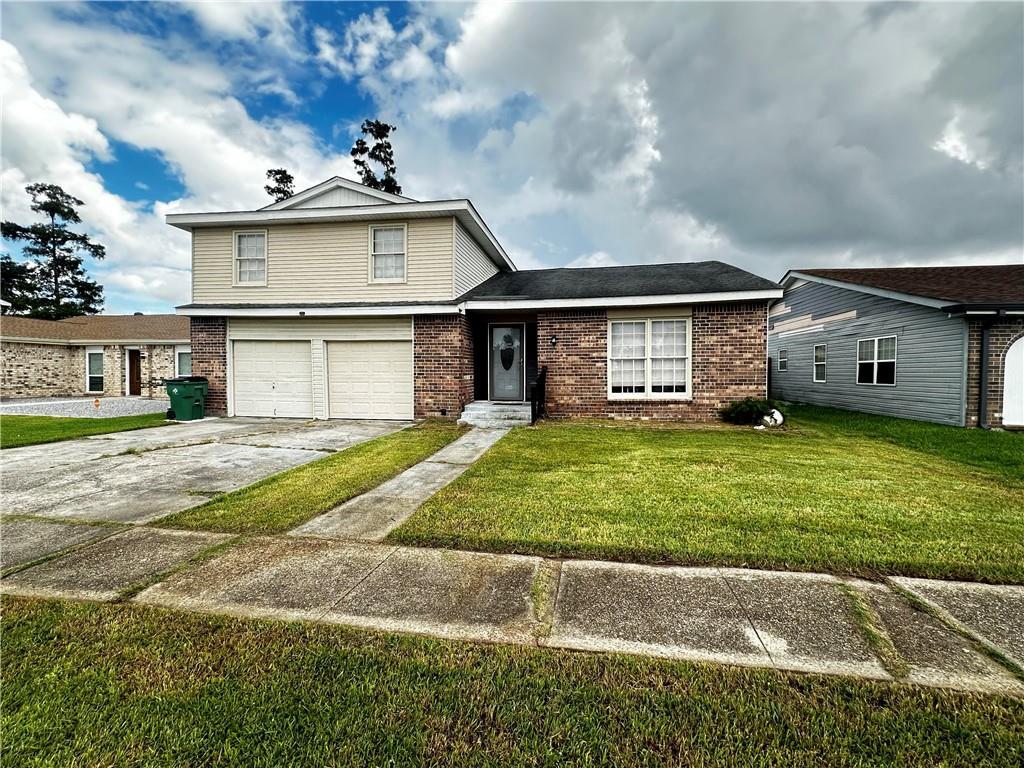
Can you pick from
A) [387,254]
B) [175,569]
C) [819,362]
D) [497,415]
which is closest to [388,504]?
[175,569]

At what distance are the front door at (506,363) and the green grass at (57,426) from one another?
849 centimetres

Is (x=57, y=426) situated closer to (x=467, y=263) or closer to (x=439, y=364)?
(x=439, y=364)

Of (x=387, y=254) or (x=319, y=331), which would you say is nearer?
(x=387, y=254)

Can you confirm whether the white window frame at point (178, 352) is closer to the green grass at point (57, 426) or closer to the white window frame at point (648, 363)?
the green grass at point (57, 426)

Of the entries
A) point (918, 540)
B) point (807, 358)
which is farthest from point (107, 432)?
point (807, 358)

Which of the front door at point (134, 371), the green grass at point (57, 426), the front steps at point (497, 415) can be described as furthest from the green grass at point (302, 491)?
the front door at point (134, 371)

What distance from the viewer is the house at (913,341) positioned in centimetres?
990

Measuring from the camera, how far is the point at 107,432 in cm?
908

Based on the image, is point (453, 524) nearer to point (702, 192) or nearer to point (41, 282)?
point (702, 192)

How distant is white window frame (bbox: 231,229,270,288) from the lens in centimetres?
1155

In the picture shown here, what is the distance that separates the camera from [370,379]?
11.3m

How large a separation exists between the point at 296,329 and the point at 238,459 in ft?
18.6

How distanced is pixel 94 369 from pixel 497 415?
22.6 metres

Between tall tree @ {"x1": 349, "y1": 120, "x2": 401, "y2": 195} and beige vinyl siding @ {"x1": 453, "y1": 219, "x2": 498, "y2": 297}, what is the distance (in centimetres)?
1853
